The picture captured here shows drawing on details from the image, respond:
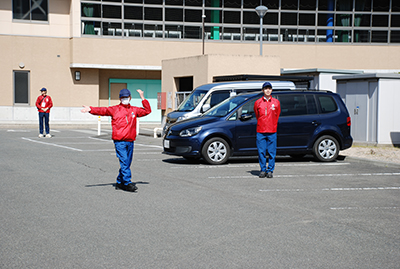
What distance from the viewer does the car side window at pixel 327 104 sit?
1330 centimetres

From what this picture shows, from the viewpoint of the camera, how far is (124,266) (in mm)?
4785

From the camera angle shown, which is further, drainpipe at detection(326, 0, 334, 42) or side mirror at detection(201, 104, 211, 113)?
drainpipe at detection(326, 0, 334, 42)

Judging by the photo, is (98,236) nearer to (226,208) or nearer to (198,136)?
(226,208)

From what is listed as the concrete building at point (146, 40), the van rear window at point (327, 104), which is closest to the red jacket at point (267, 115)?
the van rear window at point (327, 104)

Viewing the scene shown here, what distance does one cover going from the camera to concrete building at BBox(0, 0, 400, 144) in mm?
32406

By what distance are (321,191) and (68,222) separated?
4282 millimetres

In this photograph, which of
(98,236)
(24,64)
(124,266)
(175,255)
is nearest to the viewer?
(124,266)

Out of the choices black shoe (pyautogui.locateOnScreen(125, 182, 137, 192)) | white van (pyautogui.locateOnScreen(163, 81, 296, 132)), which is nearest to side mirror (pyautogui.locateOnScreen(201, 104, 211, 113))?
white van (pyautogui.locateOnScreen(163, 81, 296, 132))

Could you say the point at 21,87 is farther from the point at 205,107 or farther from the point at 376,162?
the point at 376,162

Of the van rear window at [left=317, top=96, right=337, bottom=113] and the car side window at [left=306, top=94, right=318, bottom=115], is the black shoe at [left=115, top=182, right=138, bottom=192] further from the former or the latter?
the van rear window at [left=317, top=96, right=337, bottom=113]

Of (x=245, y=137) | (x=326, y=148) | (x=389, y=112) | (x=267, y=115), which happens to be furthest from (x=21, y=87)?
(x=267, y=115)

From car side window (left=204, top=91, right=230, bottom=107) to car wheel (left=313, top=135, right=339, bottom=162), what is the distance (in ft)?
13.9

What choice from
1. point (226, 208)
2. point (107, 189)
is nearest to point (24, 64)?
point (107, 189)

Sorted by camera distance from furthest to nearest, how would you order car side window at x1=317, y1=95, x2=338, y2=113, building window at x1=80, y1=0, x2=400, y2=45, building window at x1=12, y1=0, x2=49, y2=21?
building window at x1=80, y1=0, x2=400, y2=45, building window at x1=12, y1=0, x2=49, y2=21, car side window at x1=317, y1=95, x2=338, y2=113
